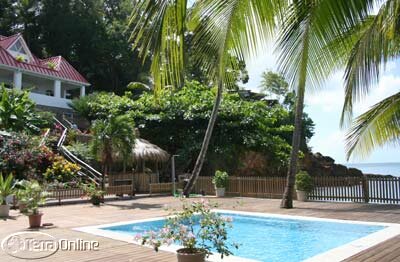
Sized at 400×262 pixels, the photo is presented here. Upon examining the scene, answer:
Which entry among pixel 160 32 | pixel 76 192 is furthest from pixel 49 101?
pixel 160 32

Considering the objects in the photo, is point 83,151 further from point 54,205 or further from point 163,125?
point 54,205

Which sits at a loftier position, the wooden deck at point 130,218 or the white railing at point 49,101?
the white railing at point 49,101

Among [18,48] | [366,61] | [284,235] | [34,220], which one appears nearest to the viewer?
[366,61]

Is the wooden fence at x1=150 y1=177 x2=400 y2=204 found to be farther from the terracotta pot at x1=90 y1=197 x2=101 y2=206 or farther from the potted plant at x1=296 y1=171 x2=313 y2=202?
the terracotta pot at x1=90 y1=197 x2=101 y2=206

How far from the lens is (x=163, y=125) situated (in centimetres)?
2538

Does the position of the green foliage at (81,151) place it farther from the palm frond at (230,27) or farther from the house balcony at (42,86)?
the palm frond at (230,27)

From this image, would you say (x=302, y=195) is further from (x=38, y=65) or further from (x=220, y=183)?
(x=38, y=65)

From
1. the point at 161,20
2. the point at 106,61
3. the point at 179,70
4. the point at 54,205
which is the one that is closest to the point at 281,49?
the point at 179,70

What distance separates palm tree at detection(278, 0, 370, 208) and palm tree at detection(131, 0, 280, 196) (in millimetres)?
320

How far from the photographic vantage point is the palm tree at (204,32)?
2852 mm

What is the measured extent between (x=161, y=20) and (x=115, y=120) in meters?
14.8

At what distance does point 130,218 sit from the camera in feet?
38.8

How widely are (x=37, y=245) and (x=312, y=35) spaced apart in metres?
6.06

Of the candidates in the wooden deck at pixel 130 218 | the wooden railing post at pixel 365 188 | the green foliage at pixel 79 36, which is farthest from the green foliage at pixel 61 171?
the green foliage at pixel 79 36
